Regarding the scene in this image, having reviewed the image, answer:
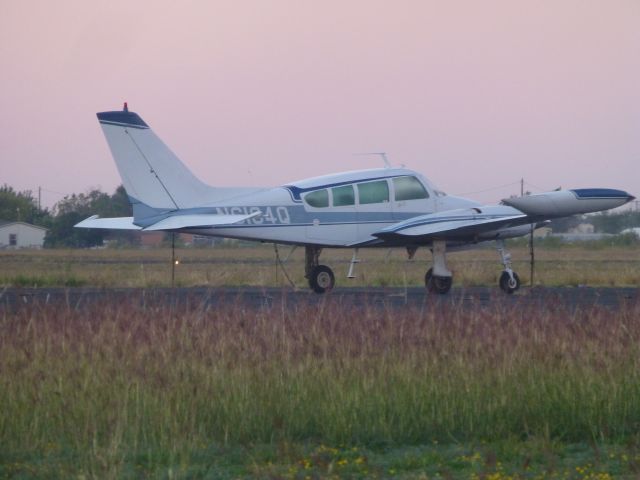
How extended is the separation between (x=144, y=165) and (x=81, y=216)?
56.2 meters

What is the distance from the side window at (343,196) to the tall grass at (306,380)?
36.1ft

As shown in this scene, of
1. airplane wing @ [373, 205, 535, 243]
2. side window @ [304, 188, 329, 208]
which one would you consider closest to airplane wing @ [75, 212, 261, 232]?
side window @ [304, 188, 329, 208]

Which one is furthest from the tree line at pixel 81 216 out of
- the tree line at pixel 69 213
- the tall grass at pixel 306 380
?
the tall grass at pixel 306 380

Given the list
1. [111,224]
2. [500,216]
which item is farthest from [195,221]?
[500,216]

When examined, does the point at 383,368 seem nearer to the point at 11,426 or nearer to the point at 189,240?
the point at 11,426

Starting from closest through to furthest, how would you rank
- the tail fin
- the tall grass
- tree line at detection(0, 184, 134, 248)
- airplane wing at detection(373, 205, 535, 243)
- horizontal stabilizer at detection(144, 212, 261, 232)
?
1. the tall grass
2. horizontal stabilizer at detection(144, 212, 261, 232)
3. the tail fin
4. airplane wing at detection(373, 205, 535, 243)
5. tree line at detection(0, 184, 134, 248)

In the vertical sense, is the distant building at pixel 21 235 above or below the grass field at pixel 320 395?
above

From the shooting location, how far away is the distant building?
85375 mm

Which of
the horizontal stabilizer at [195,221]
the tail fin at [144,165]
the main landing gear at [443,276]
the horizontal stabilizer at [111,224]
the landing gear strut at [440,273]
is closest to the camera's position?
the horizontal stabilizer at [195,221]

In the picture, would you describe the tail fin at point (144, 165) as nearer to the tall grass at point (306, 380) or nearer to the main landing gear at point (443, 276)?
the main landing gear at point (443, 276)

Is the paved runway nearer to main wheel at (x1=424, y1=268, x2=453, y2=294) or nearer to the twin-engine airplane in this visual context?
main wheel at (x1=424, y1=268, x2=453, y2=294)

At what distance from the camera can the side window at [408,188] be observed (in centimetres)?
2084

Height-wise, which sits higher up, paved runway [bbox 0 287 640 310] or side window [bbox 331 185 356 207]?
side window [bbox 331 185 356 207]

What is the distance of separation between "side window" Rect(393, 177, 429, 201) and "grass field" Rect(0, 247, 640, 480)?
445 inches
